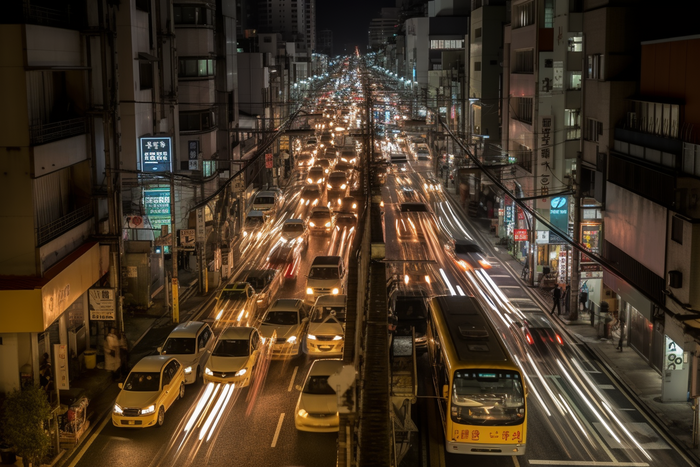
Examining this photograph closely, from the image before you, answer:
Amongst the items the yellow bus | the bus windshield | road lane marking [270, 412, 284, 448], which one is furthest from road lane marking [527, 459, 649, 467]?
road lane marking [270, 412, 284, 448]

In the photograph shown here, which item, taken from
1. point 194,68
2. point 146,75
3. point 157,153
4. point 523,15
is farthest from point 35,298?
point 523,15

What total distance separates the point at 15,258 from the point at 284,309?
363 inches

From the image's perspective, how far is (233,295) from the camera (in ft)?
100.0

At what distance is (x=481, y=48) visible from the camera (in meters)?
62.2

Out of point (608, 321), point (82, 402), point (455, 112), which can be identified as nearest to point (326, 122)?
point (455, 112)

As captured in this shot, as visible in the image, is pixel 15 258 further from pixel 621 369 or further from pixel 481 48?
pixel 481 48

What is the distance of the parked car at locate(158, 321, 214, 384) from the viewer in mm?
22875

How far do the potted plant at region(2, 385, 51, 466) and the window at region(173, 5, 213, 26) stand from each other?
114 feet

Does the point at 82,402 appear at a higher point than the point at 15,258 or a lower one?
lower

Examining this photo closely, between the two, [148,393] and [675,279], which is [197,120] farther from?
[675,279]

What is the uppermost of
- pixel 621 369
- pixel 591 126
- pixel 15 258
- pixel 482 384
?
pixel 591 126

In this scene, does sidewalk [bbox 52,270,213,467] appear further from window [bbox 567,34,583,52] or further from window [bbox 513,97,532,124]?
window [bbox 567,34,583,52]

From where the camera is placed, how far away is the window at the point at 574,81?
3675 centimetres

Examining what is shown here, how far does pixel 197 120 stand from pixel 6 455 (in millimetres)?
32374
